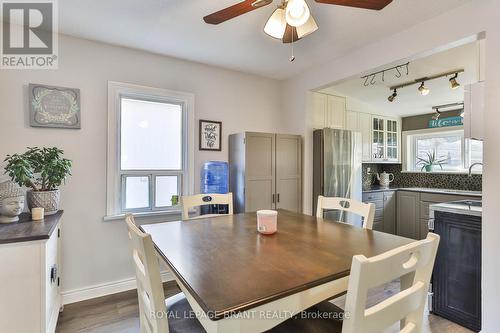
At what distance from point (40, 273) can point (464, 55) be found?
153 inches

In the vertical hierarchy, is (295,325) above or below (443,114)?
below

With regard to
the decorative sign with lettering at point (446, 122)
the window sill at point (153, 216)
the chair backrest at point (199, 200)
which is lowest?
the window sill at point (153, 216)

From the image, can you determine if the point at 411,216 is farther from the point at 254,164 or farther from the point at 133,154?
the point at 133,154

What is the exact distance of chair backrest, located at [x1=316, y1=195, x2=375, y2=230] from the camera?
1610 millimetres

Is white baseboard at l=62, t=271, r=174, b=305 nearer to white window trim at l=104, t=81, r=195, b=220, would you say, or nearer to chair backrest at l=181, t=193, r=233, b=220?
white window trim at l=104, t=81, r=195, b=220

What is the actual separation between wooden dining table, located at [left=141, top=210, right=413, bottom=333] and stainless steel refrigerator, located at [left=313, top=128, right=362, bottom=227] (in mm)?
1675

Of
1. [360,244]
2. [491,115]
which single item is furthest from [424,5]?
[360,244]

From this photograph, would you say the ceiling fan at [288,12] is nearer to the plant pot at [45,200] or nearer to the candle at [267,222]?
the candle at [267,222]

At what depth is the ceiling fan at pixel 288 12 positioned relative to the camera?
136 cm

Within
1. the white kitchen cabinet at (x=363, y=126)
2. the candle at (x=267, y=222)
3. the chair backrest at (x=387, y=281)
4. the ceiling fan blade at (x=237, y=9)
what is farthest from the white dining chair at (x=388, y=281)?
the white kitchen cabinet at (x=363, y=126)

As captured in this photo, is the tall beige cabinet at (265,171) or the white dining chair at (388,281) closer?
the white dining chair at (388,281)

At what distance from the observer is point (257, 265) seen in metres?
0.99

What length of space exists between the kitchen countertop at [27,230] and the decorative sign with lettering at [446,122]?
5492mm

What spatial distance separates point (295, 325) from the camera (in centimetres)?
113
